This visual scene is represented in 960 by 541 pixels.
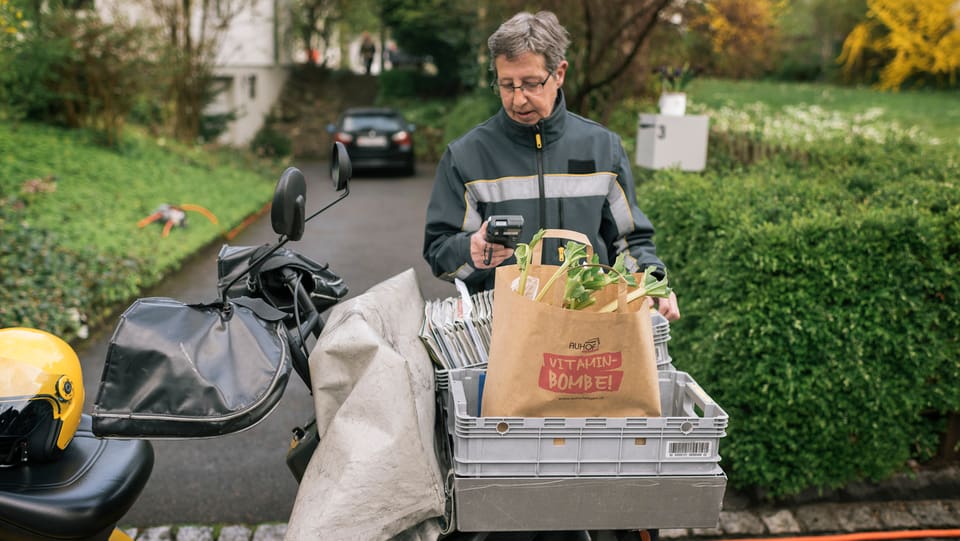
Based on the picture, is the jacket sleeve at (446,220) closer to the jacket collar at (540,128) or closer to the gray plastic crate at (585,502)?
the jacket collar at (540,128)

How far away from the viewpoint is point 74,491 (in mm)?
2223

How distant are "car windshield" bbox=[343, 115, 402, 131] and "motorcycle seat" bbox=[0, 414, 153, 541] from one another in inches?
680

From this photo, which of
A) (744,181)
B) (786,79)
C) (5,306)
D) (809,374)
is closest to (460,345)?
(809,374)

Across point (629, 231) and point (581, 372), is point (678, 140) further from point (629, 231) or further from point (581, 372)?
point (581, 372)

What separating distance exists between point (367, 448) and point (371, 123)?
18115 mm

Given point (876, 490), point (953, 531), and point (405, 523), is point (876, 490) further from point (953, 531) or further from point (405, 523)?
point (405, 523)

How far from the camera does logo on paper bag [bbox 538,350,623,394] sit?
1903 millimetres

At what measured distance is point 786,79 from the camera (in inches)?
1471

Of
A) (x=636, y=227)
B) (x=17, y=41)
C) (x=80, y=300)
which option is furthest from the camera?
(x=17, y=41)

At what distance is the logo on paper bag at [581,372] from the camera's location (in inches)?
74.9

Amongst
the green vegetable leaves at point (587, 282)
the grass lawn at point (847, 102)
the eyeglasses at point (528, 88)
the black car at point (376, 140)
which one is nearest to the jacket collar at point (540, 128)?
the eyeglasses at point (528, 88)

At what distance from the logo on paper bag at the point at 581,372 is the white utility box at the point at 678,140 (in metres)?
6.69

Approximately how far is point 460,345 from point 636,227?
88 centimetres

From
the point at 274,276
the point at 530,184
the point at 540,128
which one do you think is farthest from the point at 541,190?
the point at 274,276
